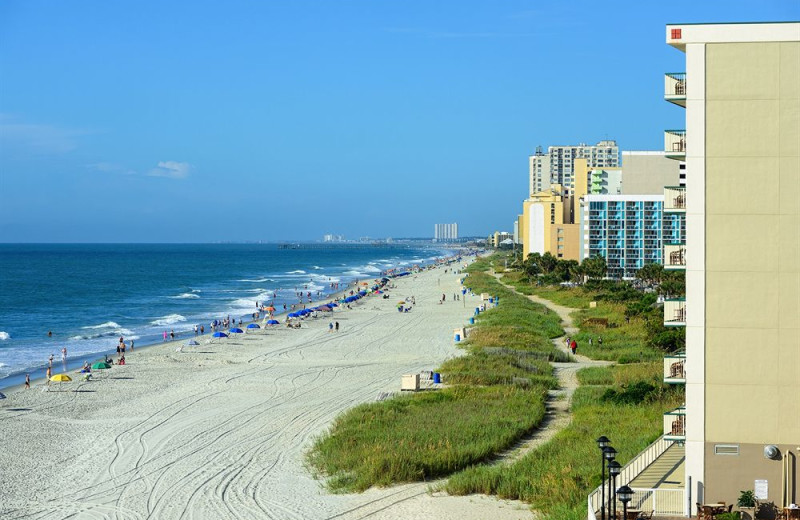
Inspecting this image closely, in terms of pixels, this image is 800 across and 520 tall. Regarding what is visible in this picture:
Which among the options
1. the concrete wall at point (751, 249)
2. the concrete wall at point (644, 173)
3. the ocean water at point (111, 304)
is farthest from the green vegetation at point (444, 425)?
the concrete wall at point (644, 173)

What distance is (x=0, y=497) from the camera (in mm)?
21609

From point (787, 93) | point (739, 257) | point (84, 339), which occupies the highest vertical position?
point (787, 93)

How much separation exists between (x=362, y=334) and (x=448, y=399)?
90.8 feet

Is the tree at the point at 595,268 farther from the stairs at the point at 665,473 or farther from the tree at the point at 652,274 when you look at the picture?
the stairs at the point at 665,473

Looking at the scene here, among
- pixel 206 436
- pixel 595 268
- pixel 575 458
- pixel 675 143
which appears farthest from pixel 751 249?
pixel 595 268

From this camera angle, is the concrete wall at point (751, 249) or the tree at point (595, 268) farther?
the tree at point (595, 268)

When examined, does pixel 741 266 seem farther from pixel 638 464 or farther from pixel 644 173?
pixel 644 173

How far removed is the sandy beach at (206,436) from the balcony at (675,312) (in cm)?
505

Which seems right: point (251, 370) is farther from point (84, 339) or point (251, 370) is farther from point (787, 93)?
point (787, 93)

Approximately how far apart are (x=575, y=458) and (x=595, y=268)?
6865cm

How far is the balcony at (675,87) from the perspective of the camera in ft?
54.3

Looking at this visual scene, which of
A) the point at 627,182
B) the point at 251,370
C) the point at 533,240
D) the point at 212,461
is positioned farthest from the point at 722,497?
the point at 533,240

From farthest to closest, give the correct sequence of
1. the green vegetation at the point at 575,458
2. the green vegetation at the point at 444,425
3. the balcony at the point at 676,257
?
the green vegetation at the point at 444,425 → the green vegetation at the point at 575,458 → the balcony at the point at 676,257

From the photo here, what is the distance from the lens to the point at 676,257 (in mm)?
16891
